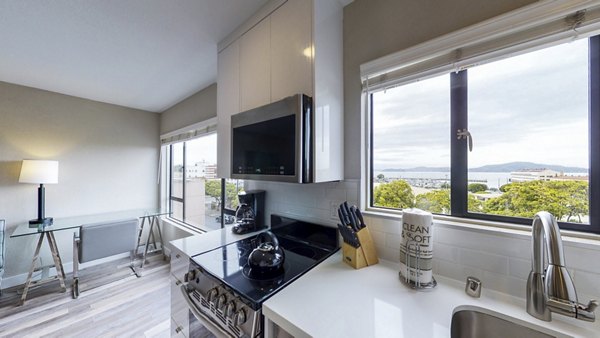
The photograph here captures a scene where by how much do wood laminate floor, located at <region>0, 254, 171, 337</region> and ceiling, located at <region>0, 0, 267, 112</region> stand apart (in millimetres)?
2370

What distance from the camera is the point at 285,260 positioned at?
1131 millimetres

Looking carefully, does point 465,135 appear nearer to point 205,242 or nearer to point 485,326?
point 485,326

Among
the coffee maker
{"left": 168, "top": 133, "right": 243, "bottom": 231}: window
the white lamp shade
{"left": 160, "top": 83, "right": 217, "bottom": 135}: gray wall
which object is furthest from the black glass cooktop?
the white lamp shade

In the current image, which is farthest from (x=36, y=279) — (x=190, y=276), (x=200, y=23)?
(x=200, y=23)

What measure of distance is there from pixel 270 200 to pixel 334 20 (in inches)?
52.8

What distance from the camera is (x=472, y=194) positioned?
991 millimetres

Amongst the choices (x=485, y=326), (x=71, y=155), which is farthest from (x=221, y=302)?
(x=71, y=155)

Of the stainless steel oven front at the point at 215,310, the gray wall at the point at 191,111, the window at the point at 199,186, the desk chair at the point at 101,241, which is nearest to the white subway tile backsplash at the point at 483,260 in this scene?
the stainless steel oven front at the point at 215,310

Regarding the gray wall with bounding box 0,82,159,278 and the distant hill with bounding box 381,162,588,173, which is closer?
the distant hill with bounding box 381,162,588,173

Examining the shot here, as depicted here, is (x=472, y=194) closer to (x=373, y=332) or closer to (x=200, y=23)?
(x=373, y=332)

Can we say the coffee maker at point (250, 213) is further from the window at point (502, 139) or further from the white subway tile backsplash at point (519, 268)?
the white subway tile backsplash at point (519, 268)

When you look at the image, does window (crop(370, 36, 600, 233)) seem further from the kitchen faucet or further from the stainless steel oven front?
the stainless steel oven front

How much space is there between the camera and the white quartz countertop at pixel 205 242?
4.21ft

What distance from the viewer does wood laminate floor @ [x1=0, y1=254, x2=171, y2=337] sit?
178 centimetres
